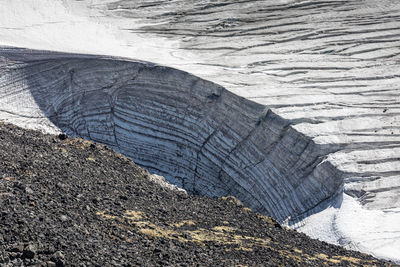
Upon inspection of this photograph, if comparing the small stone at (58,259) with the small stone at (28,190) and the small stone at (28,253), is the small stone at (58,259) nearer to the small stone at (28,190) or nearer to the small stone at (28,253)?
the small stone at (28,253)

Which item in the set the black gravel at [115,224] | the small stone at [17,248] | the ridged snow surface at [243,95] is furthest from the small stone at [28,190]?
the ridged snow surface at [243,95]

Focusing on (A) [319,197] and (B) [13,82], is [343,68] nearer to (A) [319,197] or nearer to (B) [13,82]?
(A) [319,197]

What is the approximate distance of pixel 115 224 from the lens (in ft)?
24.7

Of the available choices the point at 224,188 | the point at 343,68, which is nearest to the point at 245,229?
the point at 224,188

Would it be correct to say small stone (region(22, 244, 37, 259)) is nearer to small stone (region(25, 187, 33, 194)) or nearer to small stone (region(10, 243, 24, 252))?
small stone (region(10, 243, 24, 252))

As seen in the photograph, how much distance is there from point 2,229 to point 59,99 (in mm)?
8132

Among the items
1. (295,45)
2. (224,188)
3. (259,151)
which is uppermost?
(295,45)

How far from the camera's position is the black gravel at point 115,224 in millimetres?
6504

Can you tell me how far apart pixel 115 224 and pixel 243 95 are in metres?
5.88

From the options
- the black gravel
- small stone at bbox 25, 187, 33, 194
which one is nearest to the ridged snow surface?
the black gravel

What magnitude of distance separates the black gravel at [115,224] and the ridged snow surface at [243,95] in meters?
1.65

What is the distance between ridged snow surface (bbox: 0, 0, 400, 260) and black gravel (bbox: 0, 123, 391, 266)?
5.41 ft

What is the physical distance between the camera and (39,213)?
703 centimetres

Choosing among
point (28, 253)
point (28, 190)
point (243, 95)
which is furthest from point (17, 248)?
point (243, 95)
